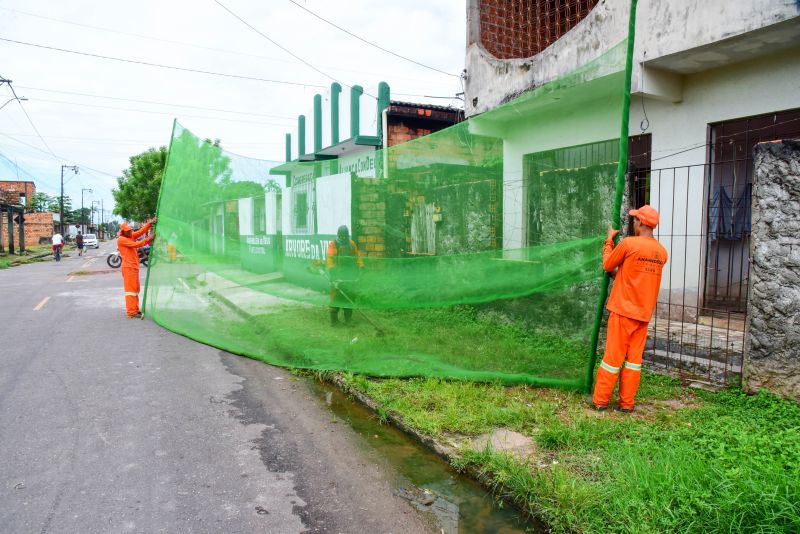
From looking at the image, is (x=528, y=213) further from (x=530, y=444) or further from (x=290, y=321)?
(x=290, y=321)

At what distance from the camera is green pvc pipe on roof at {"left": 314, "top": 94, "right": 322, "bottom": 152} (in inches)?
608

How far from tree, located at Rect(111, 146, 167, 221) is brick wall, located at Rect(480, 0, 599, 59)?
28.3 m

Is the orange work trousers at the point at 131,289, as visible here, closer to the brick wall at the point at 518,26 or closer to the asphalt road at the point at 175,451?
the asphalt road at the point at 175,451

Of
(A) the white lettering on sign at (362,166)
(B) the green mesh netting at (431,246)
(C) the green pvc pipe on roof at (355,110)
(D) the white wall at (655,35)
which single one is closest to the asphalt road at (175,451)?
(B) the green mesh netting at (431,246)

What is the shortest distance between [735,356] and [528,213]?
2.20 meters

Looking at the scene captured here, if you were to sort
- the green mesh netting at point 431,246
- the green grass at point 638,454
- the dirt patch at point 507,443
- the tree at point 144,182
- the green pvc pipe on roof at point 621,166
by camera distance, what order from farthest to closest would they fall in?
the tree at point 144,182, the green mesh netting at point 431,246, the green pvc pipe on roof at point 621,166, the dirt patch at point 507,443, the green grass at point 638,454

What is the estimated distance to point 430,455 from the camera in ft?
12.0

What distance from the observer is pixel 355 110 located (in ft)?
43.7

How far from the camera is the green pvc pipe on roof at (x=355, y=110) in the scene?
13.3 metres

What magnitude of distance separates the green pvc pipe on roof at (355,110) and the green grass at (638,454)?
31.6 feet

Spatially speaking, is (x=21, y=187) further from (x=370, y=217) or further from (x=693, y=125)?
(x=693, y=125)

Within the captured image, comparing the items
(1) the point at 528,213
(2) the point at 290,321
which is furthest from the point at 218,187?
(1) the point at 528,213

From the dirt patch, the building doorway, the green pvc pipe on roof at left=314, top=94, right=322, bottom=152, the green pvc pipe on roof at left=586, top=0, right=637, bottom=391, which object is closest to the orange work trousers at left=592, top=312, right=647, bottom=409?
the green pvc pipe on roof at left=586, top=0, right=637, bottom=391

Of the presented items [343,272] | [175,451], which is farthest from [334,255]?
[175,451]
